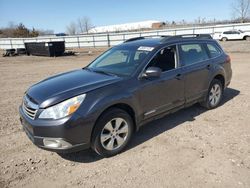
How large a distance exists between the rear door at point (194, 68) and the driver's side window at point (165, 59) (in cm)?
19

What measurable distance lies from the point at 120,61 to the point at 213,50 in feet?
8.12

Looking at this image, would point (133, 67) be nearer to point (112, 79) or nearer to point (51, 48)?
point (112, 79)

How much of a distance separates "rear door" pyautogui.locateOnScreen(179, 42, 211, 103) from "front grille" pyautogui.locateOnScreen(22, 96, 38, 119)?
282 cm

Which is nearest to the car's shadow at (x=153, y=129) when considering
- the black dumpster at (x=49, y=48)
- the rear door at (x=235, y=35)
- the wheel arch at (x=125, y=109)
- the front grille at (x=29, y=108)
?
the wheel arch at (x=125, y=109)

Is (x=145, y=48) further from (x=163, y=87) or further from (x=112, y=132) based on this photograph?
(x=112, y=132)

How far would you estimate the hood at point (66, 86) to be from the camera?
139 inches

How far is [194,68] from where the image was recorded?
516 cm

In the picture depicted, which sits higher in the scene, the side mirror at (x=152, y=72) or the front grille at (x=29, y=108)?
the side mirror at (x=152, y=72)

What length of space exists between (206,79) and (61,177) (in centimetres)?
364

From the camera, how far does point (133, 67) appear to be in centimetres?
431

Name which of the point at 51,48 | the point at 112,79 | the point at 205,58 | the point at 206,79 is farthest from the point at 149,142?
the point at 51,48

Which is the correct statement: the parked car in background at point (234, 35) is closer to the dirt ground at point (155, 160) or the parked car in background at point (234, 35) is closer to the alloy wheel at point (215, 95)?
the alloy wheel at point (215, 95)

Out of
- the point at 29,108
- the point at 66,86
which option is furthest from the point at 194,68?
the point at 29,108

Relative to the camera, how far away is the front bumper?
11.0ft
